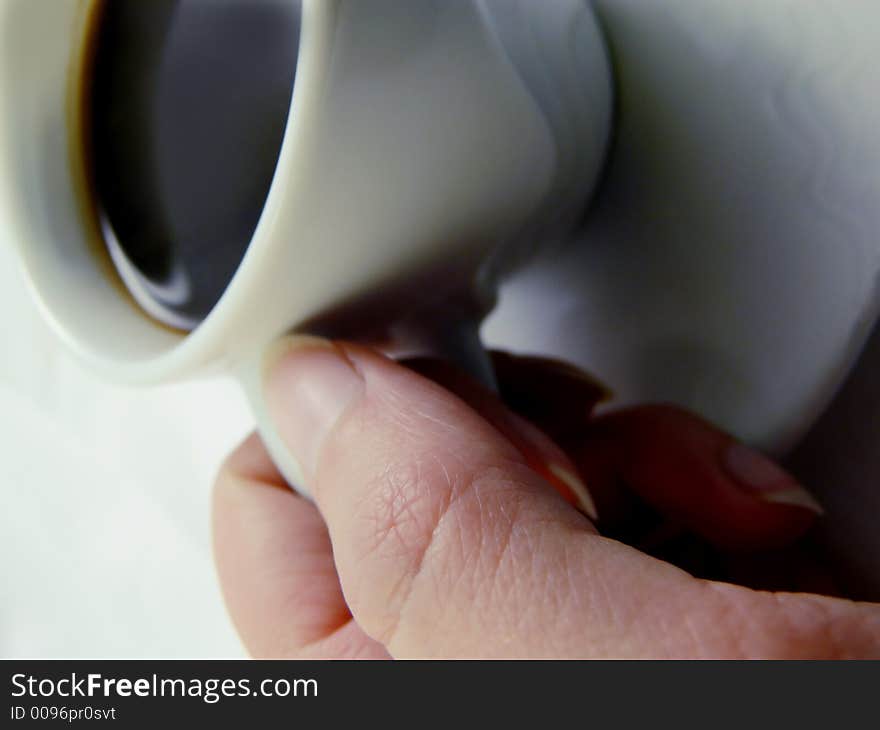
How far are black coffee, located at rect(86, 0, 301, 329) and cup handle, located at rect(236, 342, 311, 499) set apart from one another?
37mm

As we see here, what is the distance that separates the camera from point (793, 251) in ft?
0.84

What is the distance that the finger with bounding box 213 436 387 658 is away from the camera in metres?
0.27

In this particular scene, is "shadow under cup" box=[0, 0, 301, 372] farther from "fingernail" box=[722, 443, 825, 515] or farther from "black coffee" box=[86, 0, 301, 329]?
"fingernail" box=[722, 443, 825, 515]

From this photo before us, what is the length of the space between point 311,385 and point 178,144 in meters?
0.11

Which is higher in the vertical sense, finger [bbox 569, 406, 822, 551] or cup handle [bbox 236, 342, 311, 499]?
cup handle [bbox 236, 342, 311, 499]

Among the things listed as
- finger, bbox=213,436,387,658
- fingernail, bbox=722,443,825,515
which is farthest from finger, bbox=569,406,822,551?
finger, bbox=213,436,387,658

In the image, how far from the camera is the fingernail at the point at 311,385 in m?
0.22

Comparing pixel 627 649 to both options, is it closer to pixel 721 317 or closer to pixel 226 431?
pixel 721 317

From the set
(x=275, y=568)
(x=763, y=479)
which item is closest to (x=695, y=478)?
(x=763, y=479)

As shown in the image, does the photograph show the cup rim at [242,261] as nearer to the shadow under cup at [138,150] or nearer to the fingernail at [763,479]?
the shadow under cup at [138,150]

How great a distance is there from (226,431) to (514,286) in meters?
0.22

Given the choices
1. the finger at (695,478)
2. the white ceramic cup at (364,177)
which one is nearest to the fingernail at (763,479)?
the finger at (695,478)

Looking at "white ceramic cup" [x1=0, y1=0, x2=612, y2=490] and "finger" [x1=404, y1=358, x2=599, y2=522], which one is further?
"finger" [x1=404, y1=358, x2=599, y2=522]
